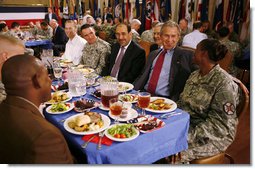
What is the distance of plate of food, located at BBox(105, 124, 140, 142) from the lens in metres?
1.12

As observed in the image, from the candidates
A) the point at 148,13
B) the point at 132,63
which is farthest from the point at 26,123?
the point at 148,13

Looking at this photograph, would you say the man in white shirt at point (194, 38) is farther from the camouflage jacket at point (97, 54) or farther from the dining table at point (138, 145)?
the dining table at point (138, 145)

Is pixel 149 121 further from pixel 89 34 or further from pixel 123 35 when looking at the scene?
pixel 89 34

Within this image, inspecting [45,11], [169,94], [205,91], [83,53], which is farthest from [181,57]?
[45,11]

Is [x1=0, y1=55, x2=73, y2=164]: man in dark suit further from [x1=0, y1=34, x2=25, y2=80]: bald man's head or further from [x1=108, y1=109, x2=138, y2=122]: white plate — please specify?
[x1=0, y1=34, x2=25, y2=80]: bald man's head

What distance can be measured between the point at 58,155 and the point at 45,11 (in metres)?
9.71

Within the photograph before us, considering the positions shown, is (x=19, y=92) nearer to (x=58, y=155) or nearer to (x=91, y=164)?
(x=58, y=155)

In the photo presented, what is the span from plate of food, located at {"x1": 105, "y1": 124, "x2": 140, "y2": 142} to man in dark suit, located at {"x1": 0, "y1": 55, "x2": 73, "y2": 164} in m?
0.25

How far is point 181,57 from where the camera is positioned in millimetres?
2080

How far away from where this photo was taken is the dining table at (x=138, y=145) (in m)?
1.07

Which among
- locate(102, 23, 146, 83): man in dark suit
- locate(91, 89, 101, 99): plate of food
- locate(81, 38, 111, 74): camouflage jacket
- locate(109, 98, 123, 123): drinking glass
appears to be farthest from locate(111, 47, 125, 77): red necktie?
locate(109, 98, 123, 123): drinking glass

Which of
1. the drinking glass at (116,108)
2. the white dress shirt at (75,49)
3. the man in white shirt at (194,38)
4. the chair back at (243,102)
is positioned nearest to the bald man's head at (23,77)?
the drinking glass at (116,108)

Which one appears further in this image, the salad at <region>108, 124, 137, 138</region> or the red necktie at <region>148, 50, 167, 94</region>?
the red necktie at <region>148, 50, 167, 94</region>

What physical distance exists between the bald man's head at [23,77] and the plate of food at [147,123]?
0.55 metres
